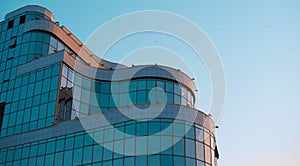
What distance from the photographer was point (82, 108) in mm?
56469

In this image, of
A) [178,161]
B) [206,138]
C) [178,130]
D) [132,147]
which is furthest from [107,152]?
[206,138]

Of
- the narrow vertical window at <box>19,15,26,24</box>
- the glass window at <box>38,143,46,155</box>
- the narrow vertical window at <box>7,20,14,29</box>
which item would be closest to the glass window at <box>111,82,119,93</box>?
the glass window at <box>38,143,46,155</box>

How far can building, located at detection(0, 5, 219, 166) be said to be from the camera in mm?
43969

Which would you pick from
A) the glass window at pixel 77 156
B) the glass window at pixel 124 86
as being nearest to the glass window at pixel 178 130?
the glass window at pixel 77 156

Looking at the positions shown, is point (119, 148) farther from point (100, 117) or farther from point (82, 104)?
point (82, 104)

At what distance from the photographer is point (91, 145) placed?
46.4 meters

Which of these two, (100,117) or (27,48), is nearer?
(100,117)

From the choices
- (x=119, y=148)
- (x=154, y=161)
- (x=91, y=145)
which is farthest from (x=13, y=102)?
(x=154, y=161)

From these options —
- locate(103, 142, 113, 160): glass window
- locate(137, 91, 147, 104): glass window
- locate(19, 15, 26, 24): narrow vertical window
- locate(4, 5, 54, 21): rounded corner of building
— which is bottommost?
locate(103, 142, 113, 160): glass window

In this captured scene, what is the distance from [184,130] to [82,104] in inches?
705

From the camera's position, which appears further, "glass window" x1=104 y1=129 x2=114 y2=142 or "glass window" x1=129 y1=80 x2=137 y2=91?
"glass window" x1=129 y1=80 x2=137 y2=91

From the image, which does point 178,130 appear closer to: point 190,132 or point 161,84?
point 190,132

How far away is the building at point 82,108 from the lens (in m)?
44.0

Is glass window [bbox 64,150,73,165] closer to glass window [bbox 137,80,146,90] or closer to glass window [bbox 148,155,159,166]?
glass window [bbox 148,155,159,166]
